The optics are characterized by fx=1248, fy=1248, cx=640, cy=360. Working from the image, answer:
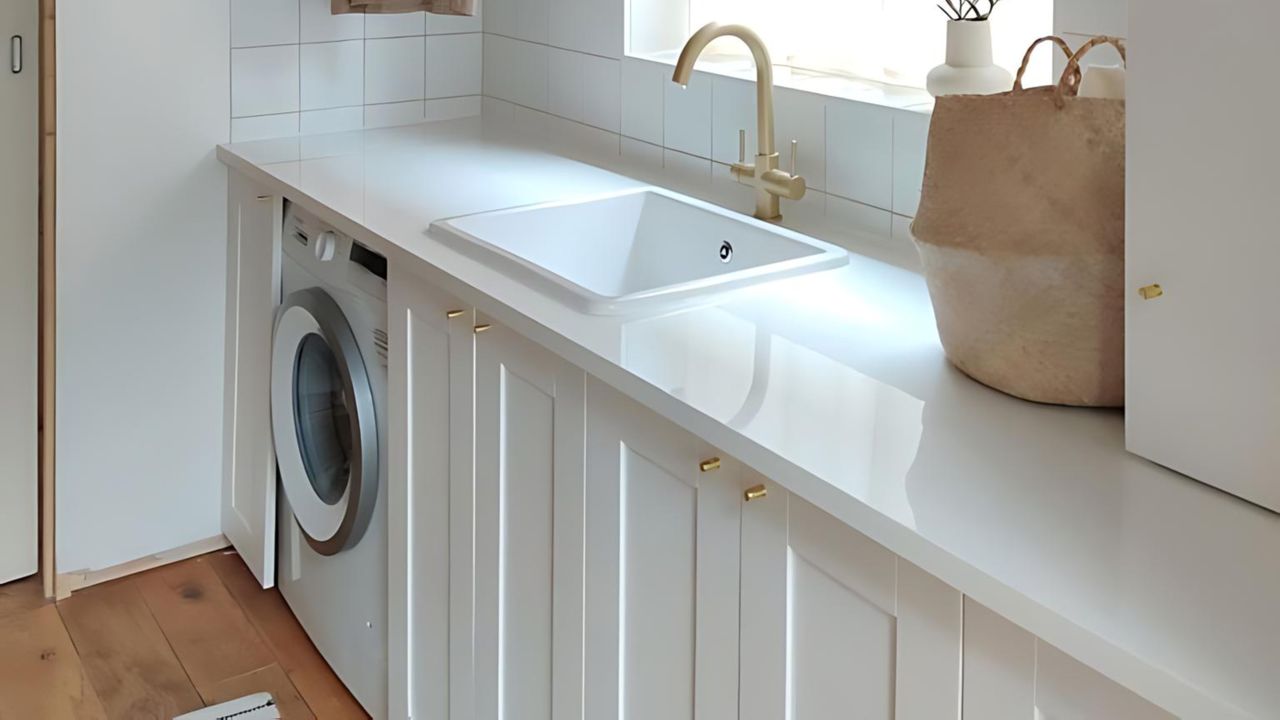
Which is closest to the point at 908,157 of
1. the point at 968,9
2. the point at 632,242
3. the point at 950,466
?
the point at 968,9

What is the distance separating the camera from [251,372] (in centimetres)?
262

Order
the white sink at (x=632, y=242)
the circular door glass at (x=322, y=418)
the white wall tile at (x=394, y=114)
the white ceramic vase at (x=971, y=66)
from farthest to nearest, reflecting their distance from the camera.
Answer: the white wall tile at (x=394, y=114) < the circular door glass at (x=322, y=418) < the white sink at (x=632, y=242) < the white ceramic vase at (x=971, y=66)

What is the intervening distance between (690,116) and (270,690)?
1353 mm

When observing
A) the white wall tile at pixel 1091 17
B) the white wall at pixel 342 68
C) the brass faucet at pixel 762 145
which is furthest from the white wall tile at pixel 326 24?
the white wall tile at pixel 1091 17

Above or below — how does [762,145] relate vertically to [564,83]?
below

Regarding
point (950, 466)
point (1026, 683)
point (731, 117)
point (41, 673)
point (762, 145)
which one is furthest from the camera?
point (41, 673)

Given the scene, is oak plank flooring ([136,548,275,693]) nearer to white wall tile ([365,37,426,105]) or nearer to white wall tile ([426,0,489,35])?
white wall tile ([365,37,426,105])

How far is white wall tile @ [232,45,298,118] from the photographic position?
268 cm

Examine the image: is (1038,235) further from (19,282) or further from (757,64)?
(19,282)

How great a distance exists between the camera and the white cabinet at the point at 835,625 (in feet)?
3.47

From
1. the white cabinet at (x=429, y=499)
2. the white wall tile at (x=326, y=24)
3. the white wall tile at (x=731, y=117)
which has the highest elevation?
the white wall tile at (x=326, y=24)

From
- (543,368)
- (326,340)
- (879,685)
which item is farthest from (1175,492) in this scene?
(326,340)

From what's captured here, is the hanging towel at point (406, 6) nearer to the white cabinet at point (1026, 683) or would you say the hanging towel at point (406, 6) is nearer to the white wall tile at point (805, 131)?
the white wall tile at point (805, 131)

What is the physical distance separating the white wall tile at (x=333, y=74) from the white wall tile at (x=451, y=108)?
0.17m
